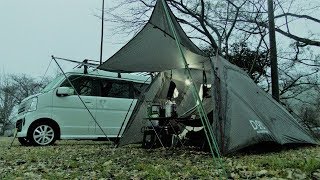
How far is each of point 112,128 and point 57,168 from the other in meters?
5.28

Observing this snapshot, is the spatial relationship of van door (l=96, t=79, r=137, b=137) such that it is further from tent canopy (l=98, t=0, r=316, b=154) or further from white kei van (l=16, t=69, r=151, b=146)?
tent canopy (l=98, t=0, r=316, b=154)

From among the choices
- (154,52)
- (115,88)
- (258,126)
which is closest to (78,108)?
(115,88)

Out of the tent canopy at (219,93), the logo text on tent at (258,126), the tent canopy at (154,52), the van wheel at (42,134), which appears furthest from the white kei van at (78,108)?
the logo text on tent at (258,126)

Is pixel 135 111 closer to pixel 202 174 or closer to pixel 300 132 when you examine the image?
pixel 300 132

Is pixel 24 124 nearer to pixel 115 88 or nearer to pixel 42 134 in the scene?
pixel 42 134

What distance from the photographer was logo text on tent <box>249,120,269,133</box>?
6.63 m

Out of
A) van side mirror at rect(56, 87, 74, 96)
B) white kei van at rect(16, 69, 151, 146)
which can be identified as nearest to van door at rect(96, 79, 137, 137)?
white kei van at rect(16, 69, 151, 146)

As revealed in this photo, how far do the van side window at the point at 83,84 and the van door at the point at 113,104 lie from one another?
0.91 ft

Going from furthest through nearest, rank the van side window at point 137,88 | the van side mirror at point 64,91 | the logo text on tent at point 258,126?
1. the van side window at point 137,88
2. the van side mirror at point 64,91
3. the logo text on tent at point 258,126

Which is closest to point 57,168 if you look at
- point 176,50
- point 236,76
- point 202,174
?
point 202,174

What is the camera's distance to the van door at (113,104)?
10.3m

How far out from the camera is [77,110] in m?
10.1

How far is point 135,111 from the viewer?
9.24 m

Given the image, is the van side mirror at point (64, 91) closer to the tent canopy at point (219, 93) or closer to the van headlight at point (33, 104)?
the van headlight at point (33, 104)
